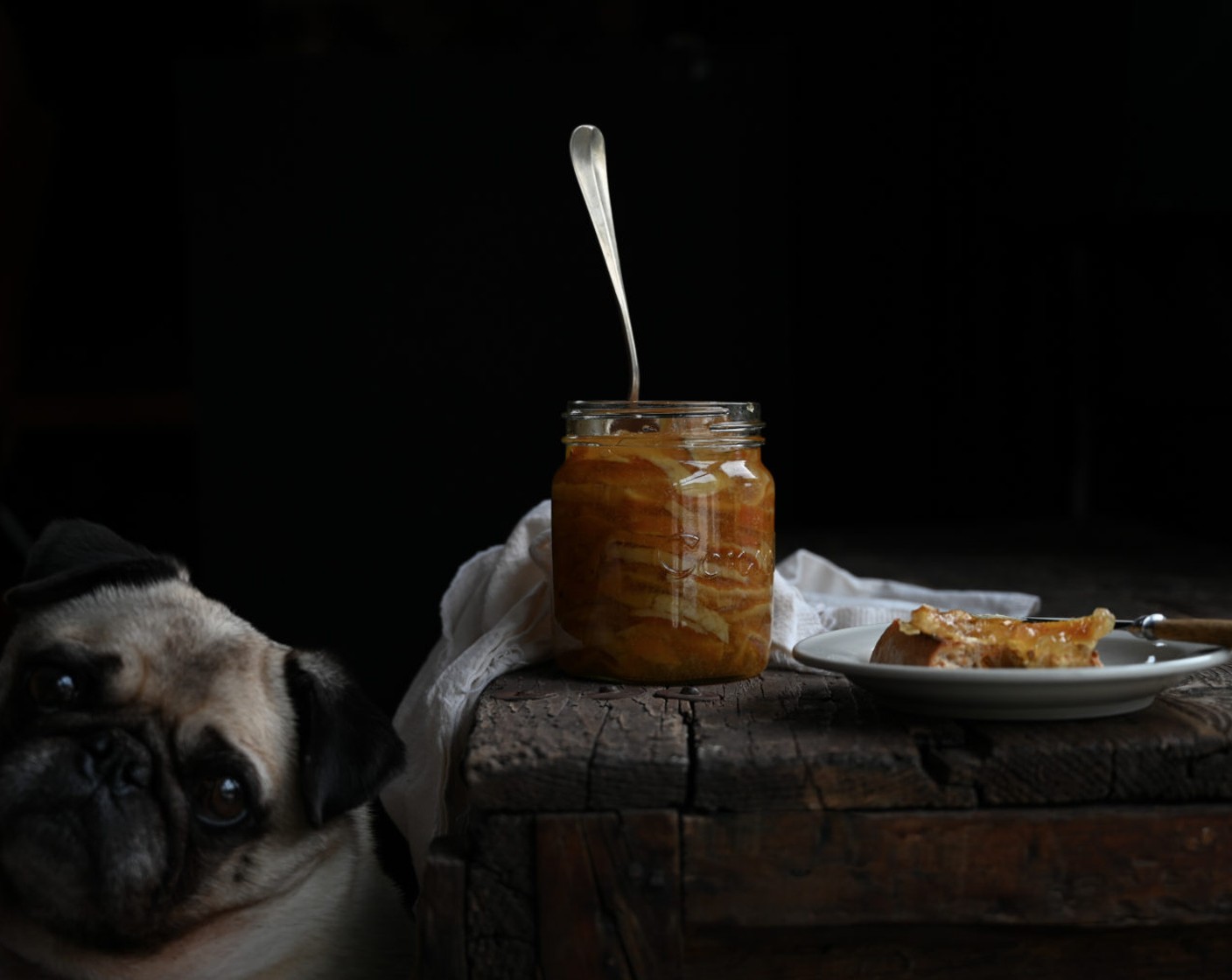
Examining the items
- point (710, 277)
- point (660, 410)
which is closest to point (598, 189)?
point (660, 410)

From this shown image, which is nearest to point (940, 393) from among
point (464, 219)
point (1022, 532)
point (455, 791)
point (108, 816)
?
point (1022, 532)

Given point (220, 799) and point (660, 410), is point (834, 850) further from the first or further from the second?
point (220, 799)

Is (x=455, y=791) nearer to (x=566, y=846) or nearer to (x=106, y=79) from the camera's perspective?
(x=566, y=846)

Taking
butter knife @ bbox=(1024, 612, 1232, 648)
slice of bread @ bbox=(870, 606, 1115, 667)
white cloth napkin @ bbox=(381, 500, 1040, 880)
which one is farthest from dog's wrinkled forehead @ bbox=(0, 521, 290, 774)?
butter knife @ bbox=(1024, 612, 1232, 648)

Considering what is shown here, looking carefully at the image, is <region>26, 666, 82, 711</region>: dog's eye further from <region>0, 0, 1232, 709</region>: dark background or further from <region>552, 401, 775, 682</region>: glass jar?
<region>0, 0, 1232, 709</region>: dark background

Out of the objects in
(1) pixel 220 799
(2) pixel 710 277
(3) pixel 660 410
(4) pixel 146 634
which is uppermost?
(2) pixel 710 277
